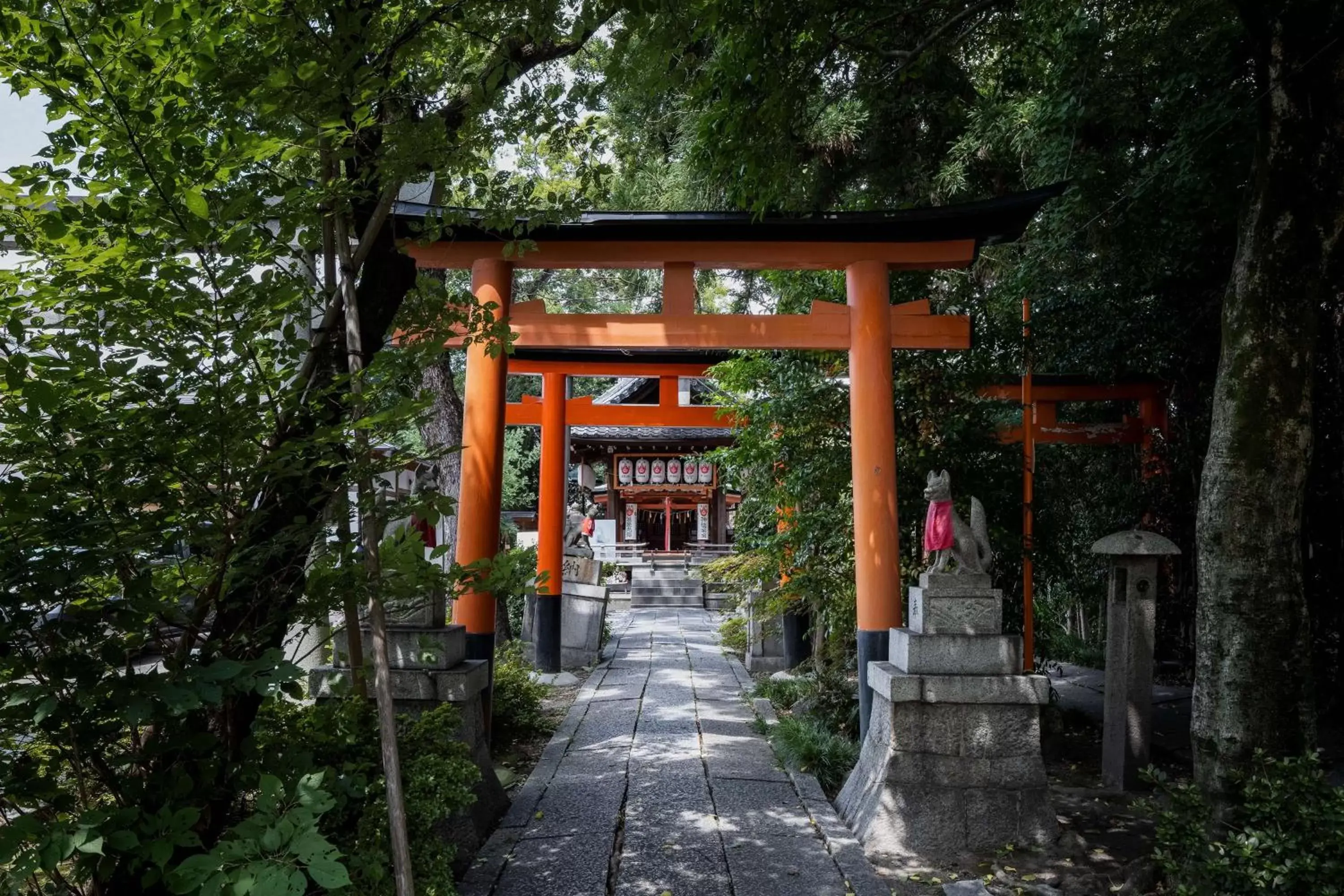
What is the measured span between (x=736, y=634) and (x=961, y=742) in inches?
264

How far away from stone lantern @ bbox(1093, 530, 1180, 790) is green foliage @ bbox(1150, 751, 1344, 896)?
213 centimetres

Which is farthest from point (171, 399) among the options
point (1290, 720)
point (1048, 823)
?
point (1048, 823)

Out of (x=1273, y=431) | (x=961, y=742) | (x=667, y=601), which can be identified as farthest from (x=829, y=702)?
(x=667, y=601)

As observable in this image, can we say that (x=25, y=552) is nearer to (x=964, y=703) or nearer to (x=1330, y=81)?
(x=964, y=703)

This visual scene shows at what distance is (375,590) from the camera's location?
7.86ft

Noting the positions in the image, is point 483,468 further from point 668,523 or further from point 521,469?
point 521,469

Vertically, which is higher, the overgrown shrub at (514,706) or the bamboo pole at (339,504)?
the bamboo pole at (339,504)

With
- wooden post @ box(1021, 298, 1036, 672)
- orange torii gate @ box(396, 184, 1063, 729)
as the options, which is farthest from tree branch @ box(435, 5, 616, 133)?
wooden post @ box(1021, 298, 1036, 672)

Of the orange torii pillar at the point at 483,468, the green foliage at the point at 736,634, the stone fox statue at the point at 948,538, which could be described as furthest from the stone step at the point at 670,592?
the stone fox statue at the point at 948,538

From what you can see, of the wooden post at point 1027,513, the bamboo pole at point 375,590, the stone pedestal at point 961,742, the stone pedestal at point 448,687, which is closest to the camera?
the bamboo pole at point 375,590

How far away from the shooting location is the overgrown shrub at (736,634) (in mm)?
10789

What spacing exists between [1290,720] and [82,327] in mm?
4363

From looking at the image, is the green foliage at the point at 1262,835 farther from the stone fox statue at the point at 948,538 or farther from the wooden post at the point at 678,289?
the wooden post at the point at 678,289

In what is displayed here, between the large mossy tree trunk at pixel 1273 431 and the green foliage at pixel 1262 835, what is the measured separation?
8.8 inches
